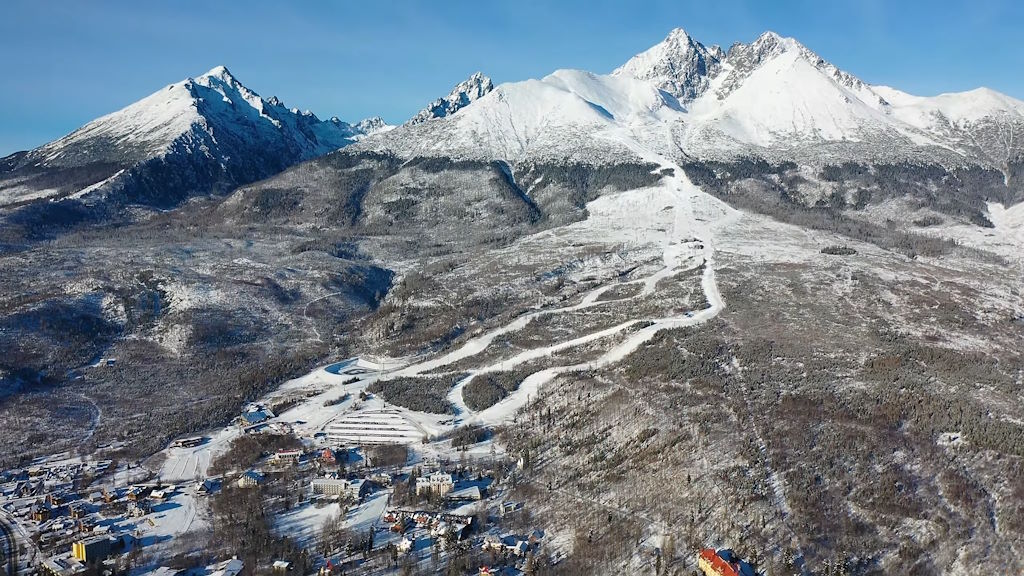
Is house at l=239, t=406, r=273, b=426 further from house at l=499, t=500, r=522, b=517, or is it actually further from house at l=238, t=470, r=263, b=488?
house at l=499, t=500, r=522, b=517

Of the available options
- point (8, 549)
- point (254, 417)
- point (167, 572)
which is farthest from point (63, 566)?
point (254, 417)

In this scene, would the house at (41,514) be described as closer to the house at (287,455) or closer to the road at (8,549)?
the road at (8,549)

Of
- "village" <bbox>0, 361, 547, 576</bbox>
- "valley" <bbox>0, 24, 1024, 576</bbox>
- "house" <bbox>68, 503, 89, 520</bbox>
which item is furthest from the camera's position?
"house" <bbox>68, 503, 89, 520</bbox>

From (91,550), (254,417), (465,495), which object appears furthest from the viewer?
(254,417)

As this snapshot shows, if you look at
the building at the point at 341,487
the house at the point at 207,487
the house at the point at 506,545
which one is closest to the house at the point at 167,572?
the house at the point at 207,487

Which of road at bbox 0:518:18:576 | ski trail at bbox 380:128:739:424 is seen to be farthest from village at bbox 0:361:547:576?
ski trail at bbox 380:128:739:424

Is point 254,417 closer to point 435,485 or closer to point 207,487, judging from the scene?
point 207,487
